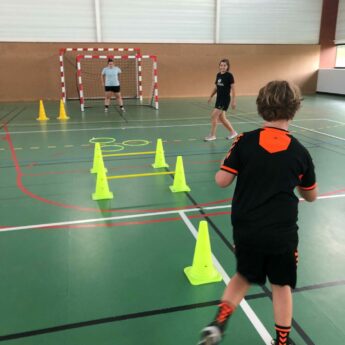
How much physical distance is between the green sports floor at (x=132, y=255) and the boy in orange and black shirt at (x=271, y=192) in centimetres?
58

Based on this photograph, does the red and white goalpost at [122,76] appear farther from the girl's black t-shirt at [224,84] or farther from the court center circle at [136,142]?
the girl's black t-shirt at [224,84]

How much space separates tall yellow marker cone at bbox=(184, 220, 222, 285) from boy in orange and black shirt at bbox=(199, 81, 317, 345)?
879 mm

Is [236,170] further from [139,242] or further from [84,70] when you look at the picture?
[84,70]

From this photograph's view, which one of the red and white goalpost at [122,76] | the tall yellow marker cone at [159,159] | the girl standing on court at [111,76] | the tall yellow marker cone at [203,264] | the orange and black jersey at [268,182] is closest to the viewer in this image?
the orange and black jersey at [268,182]

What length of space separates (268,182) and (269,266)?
46 centimetres

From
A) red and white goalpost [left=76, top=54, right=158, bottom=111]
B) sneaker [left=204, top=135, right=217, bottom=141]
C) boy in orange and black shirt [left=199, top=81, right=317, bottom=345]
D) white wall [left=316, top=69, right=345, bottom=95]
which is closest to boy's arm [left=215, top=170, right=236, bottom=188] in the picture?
boy in orange and black shirt [left=199, top=81, right=317, bottom=345]

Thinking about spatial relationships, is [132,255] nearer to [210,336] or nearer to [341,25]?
[210,336]

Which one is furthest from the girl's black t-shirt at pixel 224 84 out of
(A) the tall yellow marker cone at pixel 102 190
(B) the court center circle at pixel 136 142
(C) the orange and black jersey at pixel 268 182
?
(C) the orange and black jersey at pixel 268 182

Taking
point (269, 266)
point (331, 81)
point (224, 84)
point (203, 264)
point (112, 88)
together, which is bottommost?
point (203, 264)

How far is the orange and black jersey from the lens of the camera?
1745 millimetres

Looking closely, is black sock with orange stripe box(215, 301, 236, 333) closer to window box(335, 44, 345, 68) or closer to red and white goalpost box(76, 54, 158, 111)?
red and white goalpost box(76, 54, 158, 111)

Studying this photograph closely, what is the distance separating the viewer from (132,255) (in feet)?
10.6

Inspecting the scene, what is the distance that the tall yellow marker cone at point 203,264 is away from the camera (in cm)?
282

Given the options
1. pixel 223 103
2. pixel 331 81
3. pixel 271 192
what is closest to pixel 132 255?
pixel 271 192
